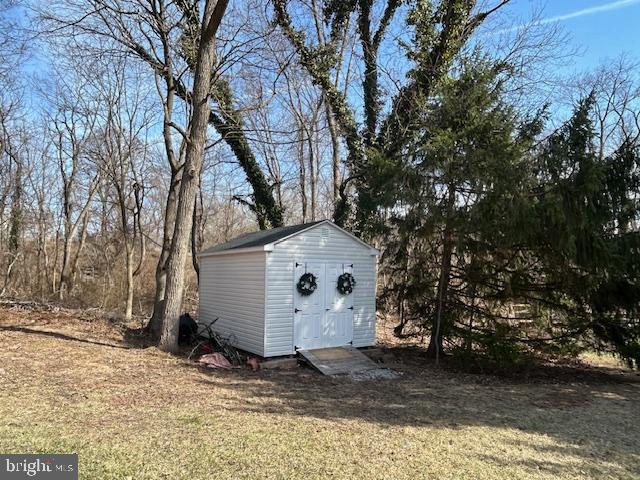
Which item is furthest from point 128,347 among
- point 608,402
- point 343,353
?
point 608,402

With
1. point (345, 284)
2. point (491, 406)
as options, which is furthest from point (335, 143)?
point (491, 406)

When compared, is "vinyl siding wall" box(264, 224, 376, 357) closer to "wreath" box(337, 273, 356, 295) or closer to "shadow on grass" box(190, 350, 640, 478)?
"wreath" box(337, 273, 356, 295)

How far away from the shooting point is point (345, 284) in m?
10.3

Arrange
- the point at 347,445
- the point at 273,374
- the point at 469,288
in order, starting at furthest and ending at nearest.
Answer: the point at 469,288, the point at 273,374, the point at 347,445

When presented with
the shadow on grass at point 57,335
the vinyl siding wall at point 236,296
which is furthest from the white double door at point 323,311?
the shadow on grass at point 57,335

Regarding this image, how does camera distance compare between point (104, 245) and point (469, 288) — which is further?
point (104, 245)

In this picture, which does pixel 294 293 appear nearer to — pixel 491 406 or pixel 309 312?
pixel 309 312

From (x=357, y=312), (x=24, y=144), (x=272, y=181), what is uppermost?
(x=24, y=144)

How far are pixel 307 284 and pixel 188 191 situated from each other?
129 inches

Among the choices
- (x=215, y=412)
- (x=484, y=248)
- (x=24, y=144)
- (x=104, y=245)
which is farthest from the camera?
(x=104, y=245)

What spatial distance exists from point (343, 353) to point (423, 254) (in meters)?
2.87

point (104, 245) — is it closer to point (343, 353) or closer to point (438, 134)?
point (343, 353)

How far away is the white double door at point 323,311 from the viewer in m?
9.70

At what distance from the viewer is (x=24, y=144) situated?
19.5 m
